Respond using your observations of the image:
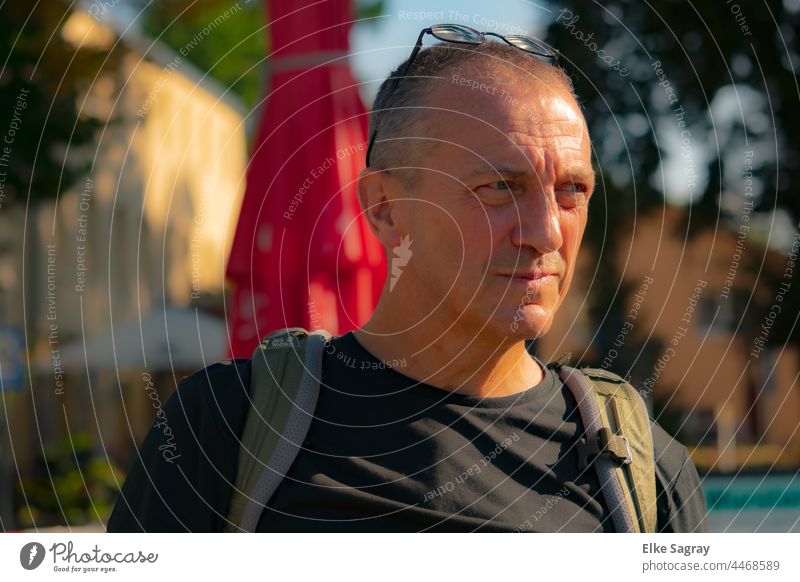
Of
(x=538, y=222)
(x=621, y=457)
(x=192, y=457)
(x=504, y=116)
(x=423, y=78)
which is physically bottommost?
(x=621, y=457)

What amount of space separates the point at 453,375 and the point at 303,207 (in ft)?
4.38

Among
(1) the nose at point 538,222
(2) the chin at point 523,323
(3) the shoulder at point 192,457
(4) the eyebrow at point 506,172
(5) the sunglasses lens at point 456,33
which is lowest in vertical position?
(3) the shoulder at point 192,457

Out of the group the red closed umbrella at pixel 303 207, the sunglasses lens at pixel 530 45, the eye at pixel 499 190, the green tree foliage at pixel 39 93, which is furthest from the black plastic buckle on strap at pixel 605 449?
the green tree foliage at pixel 39 93

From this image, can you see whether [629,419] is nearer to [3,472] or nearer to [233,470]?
[233,470]

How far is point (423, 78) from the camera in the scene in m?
2.26

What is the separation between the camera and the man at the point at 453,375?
7.00 ft

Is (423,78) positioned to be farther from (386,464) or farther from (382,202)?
(386,464)

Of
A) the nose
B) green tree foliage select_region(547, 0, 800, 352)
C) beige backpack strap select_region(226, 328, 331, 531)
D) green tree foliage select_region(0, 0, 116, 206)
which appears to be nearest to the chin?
the nose

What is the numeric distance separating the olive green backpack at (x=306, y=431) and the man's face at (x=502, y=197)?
0.23 meters

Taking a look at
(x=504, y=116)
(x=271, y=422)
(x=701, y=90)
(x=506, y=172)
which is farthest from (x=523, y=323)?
(x=701, y=90)

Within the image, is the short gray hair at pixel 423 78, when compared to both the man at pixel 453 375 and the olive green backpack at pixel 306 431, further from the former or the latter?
the olive green backpack at pixel 306 431

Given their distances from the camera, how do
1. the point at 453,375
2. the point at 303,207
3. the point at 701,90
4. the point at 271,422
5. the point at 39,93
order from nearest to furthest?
the point at 271,422 < the point at 453,375 < the point at 303,207 < the point at 701,90 < the point at 39,93

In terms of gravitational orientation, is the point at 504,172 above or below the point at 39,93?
below
